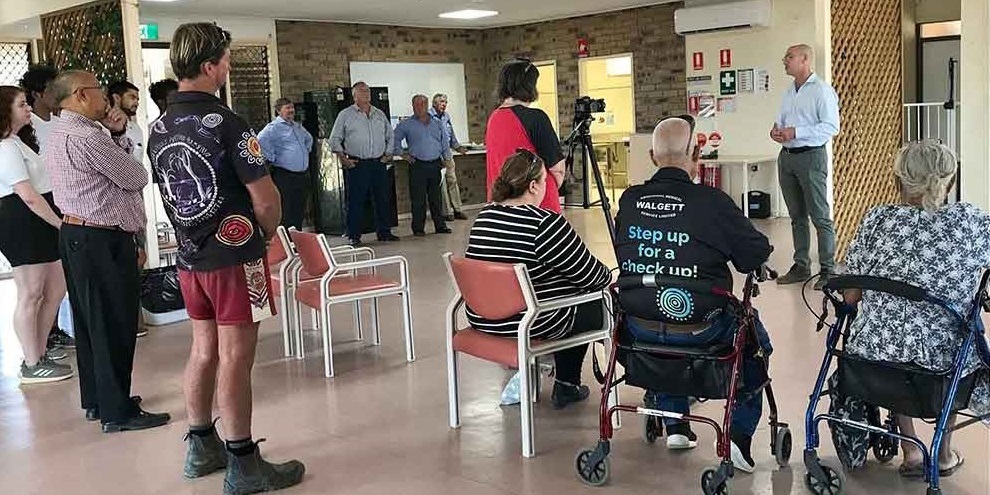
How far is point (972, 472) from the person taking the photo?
322 centimetres

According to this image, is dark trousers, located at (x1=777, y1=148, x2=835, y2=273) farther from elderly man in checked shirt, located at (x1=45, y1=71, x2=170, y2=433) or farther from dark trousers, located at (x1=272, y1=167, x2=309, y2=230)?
dark trousers, located at (x1=272, y1=167, x2=309, y2=230)

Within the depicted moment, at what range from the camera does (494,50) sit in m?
14.3

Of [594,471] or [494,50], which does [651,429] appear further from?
[494,50]

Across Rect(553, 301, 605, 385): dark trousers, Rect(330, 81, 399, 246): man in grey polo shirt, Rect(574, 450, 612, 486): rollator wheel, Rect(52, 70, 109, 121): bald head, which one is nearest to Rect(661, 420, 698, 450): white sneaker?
Rect(574, 450, 612, 486): rollator wheel

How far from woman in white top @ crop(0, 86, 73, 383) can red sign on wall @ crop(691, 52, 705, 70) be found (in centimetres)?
840

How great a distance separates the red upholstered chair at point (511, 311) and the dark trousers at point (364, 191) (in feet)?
21.8

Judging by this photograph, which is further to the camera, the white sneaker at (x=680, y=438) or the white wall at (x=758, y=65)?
the white wall at (x=758, y=65)

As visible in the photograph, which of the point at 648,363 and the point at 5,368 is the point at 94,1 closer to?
the point at 5,368

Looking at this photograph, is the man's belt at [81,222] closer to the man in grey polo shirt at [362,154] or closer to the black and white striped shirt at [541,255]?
the black and white striped shirt at [541,255]

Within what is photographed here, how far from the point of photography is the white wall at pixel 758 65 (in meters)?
10.8

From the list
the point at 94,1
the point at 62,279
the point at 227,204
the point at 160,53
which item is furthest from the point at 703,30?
the point at 227,204

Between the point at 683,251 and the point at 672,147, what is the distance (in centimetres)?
37

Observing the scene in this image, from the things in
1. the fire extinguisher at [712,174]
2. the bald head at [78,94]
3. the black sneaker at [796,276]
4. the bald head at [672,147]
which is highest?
the bald head at [78,94]

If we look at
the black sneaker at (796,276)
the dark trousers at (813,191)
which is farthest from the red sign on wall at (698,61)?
the black sneaker at (796,276)
